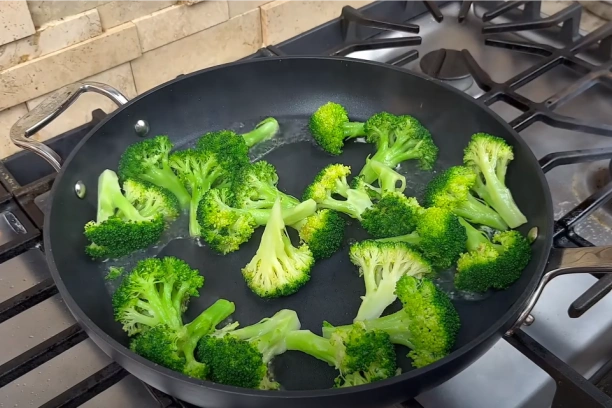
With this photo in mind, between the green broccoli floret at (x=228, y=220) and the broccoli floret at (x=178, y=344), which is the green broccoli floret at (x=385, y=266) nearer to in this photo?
the green broccoli floret at (x=228, y=220)

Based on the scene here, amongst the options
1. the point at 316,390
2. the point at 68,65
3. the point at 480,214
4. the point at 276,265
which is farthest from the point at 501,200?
the point at 68,65

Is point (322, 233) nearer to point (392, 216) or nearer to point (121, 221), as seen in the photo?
point (392, 216)

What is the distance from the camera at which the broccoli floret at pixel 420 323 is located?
77 cm

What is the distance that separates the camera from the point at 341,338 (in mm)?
780

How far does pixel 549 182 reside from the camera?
106 centimetres

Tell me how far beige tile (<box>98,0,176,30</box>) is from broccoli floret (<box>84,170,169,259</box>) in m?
0.33

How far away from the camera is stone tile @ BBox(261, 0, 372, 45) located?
1334mm

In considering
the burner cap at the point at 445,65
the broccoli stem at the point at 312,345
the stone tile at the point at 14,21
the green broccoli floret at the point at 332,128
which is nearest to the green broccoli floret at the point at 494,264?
the broccoli stem at the point at 312,345

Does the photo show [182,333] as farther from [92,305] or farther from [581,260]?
[581,260]

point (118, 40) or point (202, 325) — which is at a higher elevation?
point (118, 40)

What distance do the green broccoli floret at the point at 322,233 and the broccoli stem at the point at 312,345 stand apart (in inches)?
6.0

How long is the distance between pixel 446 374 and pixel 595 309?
308mm

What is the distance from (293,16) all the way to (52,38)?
0.54 m

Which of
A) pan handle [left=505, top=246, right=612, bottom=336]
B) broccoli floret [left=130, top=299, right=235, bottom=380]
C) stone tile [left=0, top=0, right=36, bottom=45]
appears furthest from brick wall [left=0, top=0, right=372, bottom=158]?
pan handle [left=505, top=246, right=612, bottom=336]
